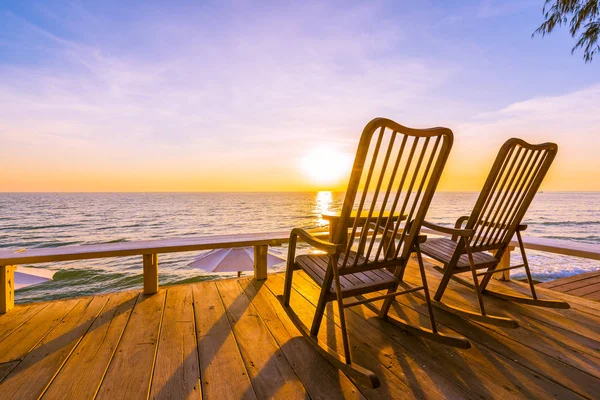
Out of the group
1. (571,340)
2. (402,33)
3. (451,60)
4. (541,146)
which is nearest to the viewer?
(571,340)

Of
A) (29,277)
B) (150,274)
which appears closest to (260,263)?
(150,274)

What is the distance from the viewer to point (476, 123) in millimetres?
6785

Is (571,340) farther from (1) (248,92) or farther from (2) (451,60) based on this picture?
(1) (248,92)

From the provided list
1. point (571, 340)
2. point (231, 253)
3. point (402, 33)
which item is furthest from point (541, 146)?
point (231, 253)

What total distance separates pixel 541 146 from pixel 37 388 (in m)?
3.13

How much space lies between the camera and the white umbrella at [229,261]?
3.74 meters

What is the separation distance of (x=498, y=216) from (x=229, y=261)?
3.30m

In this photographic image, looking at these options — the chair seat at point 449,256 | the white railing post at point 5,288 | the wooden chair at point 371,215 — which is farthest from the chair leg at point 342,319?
the white railing post at point 5,288

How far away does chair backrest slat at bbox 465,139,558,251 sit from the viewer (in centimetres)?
170

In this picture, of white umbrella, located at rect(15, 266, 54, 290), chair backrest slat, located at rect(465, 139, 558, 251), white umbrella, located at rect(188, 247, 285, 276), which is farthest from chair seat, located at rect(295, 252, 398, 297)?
white umbrella, located at rect(15, 266, 54, 290)

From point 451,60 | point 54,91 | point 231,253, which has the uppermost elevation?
point 451,60

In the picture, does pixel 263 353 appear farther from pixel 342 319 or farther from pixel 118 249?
pixel 118 249

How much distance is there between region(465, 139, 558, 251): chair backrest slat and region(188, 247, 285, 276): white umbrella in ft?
9.03

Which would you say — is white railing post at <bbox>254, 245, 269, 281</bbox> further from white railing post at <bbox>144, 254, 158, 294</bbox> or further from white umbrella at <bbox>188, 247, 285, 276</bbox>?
white umbrella at <bbox>188, 247, 285, 276</bbox>
